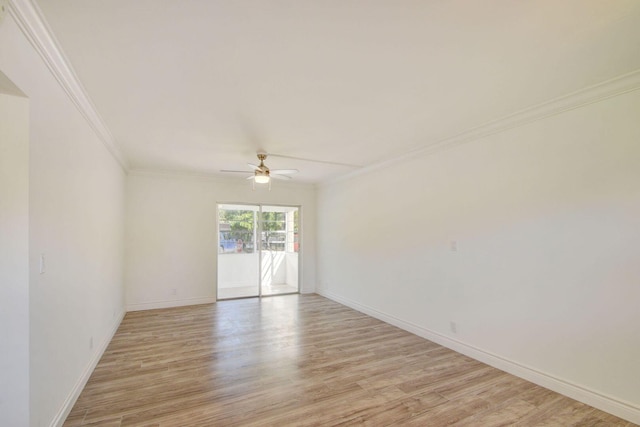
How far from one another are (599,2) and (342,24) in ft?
4.35

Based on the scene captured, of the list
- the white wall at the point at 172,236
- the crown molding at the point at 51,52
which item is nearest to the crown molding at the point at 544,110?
the crown molding at the point at 51,52

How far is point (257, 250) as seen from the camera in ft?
21.7

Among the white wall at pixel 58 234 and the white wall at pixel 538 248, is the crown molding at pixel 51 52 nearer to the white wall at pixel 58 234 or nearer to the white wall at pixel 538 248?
the white wall at pixel 58 234

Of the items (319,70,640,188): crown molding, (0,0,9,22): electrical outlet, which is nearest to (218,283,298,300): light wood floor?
(319,70,640,188): crown molding

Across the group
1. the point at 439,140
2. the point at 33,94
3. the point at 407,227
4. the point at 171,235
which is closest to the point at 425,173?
the point at 439,140

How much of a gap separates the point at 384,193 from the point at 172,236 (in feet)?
12.9

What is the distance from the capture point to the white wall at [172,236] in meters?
5.36

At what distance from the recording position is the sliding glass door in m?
6.49

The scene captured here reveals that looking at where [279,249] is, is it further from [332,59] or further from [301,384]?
[332,59]

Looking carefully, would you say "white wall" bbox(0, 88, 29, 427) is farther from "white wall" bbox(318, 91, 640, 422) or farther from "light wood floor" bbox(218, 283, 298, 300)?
"light wood floor" bbox(218, 283, 298, 300)

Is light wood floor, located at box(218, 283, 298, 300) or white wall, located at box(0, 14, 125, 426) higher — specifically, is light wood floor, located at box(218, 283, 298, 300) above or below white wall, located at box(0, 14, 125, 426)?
below

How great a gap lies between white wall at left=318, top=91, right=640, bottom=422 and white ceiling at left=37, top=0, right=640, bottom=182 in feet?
1.55

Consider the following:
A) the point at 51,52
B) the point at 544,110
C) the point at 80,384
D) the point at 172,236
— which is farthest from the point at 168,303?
the point at 544,110

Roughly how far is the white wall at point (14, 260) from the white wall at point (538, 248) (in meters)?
3.78
